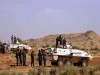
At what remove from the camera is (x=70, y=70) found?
26.4 m

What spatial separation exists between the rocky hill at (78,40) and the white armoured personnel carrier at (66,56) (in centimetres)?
6604

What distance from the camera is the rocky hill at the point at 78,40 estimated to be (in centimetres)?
10612

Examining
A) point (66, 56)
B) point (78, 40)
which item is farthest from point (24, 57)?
point (78, 40)

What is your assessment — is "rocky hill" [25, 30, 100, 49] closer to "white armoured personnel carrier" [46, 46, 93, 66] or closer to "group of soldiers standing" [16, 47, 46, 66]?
"group of soldiers standing" [16, 47, 46, 66]

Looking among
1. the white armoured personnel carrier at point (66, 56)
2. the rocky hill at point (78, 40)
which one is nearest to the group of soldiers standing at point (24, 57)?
the white armoured personnel carrier at point (66, 56)

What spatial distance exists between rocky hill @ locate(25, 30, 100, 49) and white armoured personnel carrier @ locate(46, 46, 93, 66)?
217 feet

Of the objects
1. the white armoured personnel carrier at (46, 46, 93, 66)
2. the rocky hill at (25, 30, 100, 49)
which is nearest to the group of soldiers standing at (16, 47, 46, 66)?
the white armoured personnel carrier at (46, 46, 93, 66)

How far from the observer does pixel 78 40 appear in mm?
117750

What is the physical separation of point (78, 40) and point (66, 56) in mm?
83110

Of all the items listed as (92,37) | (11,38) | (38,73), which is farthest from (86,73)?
(92,37)

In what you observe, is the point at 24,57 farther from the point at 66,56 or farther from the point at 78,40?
the point at 78,40

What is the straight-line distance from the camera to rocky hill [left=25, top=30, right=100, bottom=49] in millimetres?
106125

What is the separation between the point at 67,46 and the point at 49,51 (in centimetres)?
176

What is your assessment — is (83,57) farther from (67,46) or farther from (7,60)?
(7,60)
